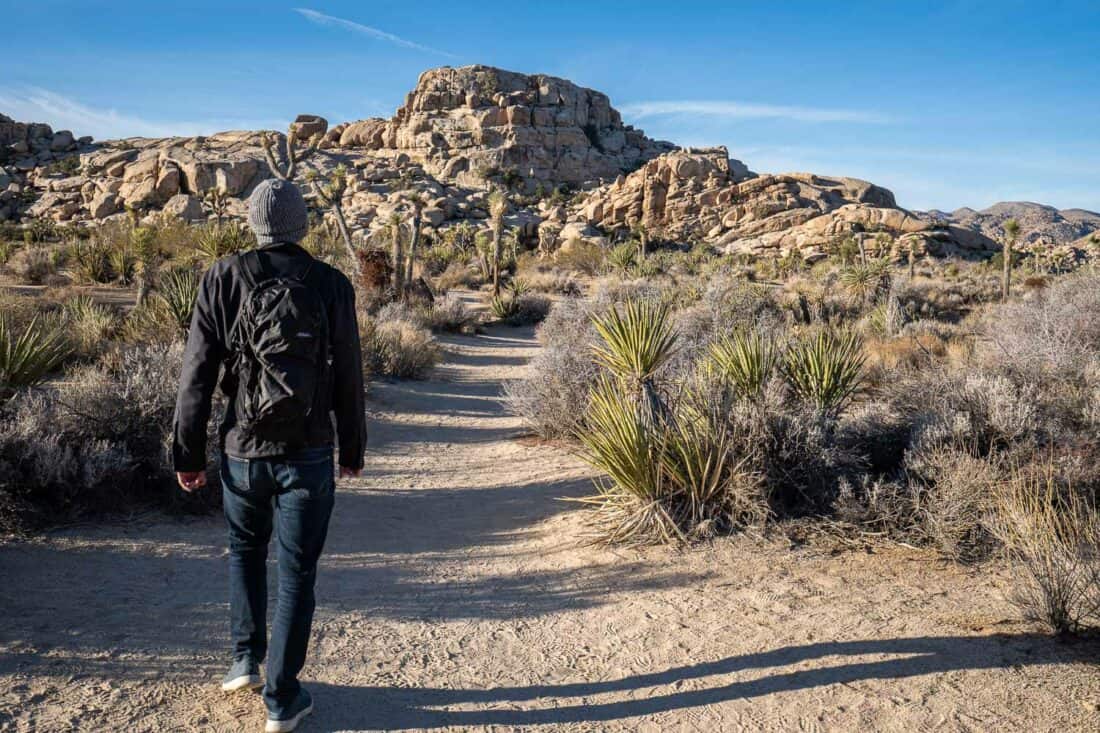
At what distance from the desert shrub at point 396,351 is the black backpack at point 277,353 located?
9.16m

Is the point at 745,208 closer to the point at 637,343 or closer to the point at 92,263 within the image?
the point at 92,263

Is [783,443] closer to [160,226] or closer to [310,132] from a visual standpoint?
[160,226]

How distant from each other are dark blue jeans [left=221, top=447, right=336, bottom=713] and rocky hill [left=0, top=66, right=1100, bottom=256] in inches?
1897

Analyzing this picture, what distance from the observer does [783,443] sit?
5.84m

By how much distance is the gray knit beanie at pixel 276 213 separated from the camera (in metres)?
2.94

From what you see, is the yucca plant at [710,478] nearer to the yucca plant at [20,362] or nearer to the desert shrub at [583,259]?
the yucca plant at [20,362]

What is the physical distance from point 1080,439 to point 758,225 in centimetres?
5824

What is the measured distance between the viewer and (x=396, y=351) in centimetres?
1255

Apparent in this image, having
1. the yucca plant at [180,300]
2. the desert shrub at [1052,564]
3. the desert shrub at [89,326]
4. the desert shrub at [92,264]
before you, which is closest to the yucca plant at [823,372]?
the desert shrub at [1052,564]

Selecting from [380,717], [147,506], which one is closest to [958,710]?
[380,717]

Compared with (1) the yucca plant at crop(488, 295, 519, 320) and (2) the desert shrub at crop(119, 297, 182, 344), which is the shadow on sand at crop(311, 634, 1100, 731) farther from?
(1) the yucca plant at crop(488, 295, 519, 320)

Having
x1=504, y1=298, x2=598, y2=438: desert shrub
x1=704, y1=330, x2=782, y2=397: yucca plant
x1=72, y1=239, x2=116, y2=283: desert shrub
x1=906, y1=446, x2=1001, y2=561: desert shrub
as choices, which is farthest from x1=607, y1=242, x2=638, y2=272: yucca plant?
x1=906, y1=446, x2=1001, y2=561: desert shrub

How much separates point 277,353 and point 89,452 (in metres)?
3.69

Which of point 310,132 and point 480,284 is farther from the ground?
point 310,132
